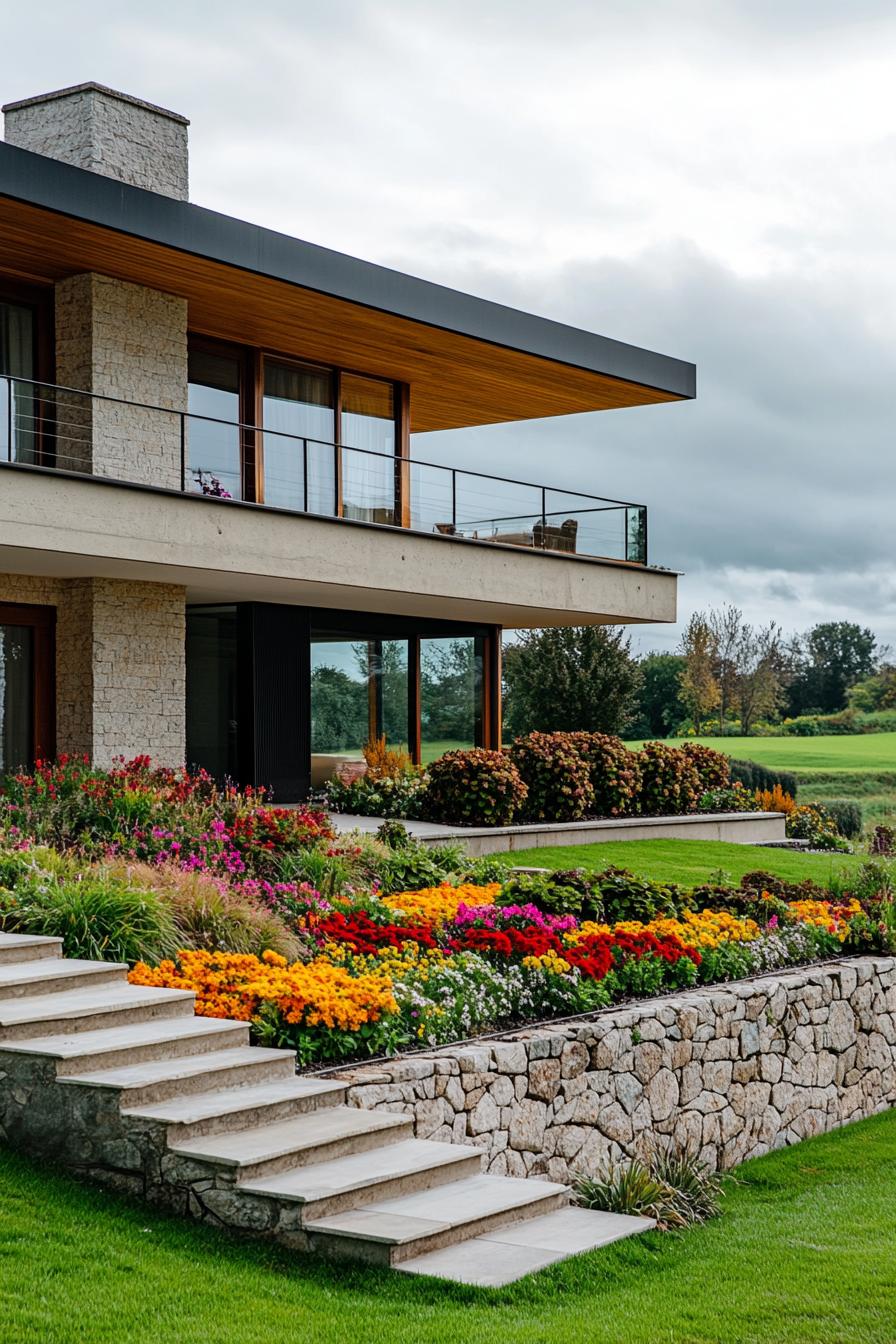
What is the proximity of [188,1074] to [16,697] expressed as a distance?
11.5 metres

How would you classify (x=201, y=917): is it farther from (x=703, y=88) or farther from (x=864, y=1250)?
(x=703, y=88)

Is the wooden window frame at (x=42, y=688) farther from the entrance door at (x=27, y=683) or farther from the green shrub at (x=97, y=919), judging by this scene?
the green shrub at (x=97, y=919)

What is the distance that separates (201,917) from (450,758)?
10.2 meters

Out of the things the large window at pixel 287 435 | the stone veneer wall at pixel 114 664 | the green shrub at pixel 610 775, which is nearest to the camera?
the stone veneer wall at pixel 114 664

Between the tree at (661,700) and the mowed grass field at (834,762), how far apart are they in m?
1.65

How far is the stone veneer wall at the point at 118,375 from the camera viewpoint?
1712 cm

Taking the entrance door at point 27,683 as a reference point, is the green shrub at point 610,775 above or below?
below

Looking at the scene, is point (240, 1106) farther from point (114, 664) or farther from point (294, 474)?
point (294, 474)

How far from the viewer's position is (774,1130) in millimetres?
10727

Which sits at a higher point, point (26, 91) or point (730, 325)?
point (26, 91)

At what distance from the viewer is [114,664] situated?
17.5 metres

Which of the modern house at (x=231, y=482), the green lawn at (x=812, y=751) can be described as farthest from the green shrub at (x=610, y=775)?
the green lawn at (x=812, y=751)

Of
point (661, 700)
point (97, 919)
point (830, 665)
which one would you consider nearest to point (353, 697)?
point (97, 919)

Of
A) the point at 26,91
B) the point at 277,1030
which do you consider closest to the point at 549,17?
the point at 26,91
